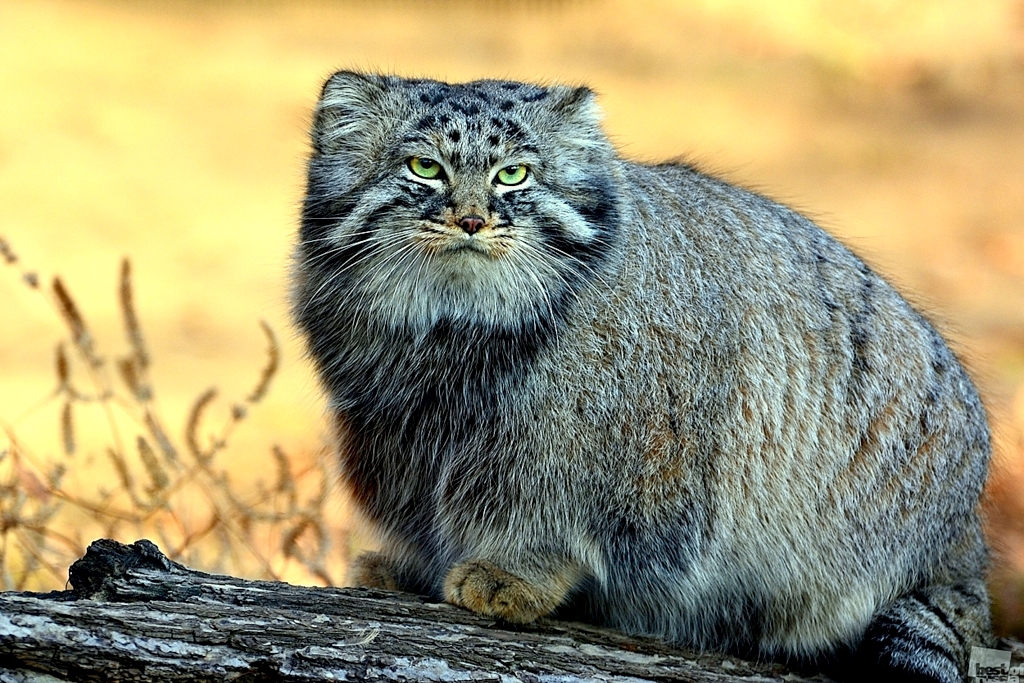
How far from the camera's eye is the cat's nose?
400 cm

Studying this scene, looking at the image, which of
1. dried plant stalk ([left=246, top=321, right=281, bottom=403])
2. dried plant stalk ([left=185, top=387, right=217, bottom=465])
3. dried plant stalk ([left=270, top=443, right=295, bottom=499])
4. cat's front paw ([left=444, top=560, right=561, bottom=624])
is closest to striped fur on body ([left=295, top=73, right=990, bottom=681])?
cat's front paw ([left=444, top=560, right=561, bottom=624])

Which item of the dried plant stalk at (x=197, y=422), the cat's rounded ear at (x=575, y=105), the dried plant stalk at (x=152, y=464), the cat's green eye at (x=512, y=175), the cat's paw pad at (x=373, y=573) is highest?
the cat's rounded ear at (x=575, y=105)

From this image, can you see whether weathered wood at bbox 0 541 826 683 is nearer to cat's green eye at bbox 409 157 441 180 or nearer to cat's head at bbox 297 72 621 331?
cat's head at bbox 297 72 621 331

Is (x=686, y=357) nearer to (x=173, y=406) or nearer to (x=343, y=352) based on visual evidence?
(x=343, y=352)

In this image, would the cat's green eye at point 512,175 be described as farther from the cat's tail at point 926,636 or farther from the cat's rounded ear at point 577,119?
the cat's tail at point 926,636

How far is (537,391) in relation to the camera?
170 inches

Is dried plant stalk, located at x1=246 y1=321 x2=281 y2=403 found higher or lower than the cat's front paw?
higher

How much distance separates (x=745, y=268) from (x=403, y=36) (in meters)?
10.4

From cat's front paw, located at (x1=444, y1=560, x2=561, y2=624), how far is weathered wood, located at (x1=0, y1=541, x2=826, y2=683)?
0.04m

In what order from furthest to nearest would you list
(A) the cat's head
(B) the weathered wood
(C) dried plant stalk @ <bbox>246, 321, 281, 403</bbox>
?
(C) dried plant stalk @ <bbox>246, 321, 281, 403</bbox> → (A) the cat's head → (B) the weathered wood

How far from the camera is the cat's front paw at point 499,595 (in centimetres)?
425

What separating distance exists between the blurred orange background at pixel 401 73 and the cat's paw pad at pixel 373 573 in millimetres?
4344

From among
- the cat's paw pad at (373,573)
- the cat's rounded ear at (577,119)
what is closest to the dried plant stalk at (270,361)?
the cat's paw pad at (373,573)

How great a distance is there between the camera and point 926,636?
4.49 meters
